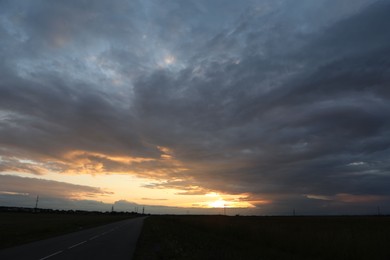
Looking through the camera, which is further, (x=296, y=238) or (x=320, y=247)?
(x=296, y=238)

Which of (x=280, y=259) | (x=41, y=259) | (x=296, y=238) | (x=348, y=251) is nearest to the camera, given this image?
(x=41, y=259)

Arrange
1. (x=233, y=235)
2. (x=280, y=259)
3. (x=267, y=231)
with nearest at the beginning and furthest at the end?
(x=280, y=259) → (x=267, y=231) → (x=233, y=235)

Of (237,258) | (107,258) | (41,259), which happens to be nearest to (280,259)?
(237,258)

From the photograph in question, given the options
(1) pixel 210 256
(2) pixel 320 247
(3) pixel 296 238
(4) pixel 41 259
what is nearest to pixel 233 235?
(3) pixel 296 238

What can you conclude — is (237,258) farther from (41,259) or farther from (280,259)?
(41,259)

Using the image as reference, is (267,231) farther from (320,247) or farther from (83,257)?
(83,257)

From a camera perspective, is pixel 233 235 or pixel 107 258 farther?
pixel 233 235

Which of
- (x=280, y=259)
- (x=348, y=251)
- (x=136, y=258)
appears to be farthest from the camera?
(x=348, y=251)

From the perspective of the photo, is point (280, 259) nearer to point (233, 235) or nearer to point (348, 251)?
point (348, 251)

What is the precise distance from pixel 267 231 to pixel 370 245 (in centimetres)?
1132

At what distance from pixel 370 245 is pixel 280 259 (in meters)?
4.56

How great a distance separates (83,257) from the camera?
602 inches

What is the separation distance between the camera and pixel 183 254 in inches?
623

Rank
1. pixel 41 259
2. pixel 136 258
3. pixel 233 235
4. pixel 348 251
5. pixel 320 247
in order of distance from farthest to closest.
Answer: pixel 233 235, pixel 320 247, pixel 348 251, pixel 136 258, pixel 41 259
